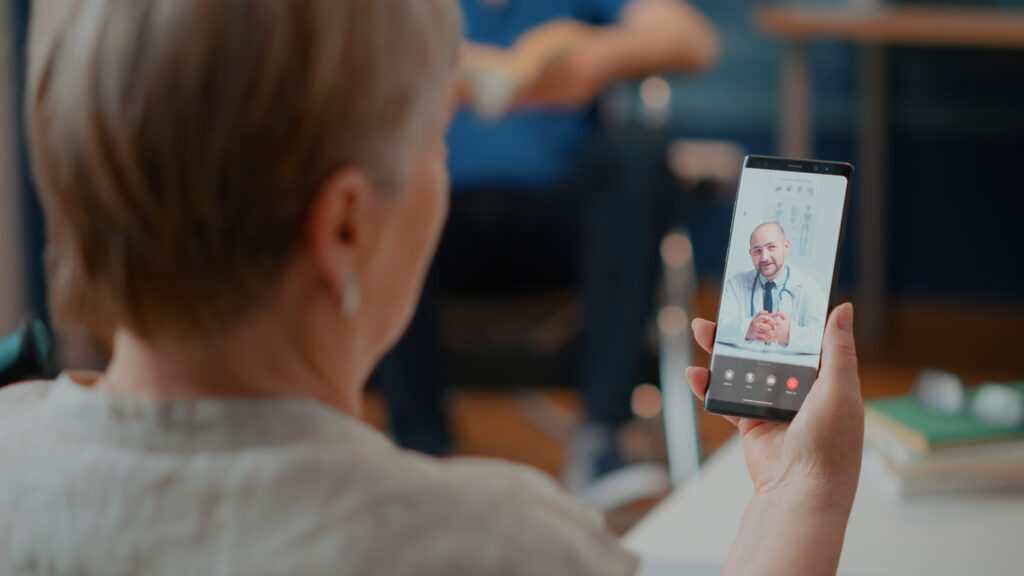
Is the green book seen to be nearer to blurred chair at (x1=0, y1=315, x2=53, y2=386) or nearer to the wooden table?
blurred chair at (x1=0, y1=315, x2=53, y2=386)

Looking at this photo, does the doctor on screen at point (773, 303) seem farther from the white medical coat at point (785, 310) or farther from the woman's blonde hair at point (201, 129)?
the woman's blonde hair at point (201, 129)

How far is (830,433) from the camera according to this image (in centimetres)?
62

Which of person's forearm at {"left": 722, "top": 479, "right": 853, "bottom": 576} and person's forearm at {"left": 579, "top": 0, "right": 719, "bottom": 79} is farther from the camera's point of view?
person's forearm at {"left": 579, "top": 0, "right": 719, "bottom": 79}

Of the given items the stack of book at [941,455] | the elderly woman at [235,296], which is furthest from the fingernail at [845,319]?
the stack of book at [941,455]

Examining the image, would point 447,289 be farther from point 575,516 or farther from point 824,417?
point 575,516

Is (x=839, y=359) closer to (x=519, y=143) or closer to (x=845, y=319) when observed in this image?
(x=845, y=319)

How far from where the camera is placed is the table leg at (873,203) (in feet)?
10.5

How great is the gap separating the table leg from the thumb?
2747 mm

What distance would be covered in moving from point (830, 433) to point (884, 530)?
29 cm

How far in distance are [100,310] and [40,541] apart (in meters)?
0.10

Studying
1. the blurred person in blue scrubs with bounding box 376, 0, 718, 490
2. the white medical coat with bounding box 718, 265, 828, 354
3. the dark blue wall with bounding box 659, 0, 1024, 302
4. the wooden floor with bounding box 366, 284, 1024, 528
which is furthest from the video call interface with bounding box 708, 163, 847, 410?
the dark blue wall with bounding box 659, 0, 1024, 302

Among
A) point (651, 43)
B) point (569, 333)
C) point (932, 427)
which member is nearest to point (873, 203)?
point (651, 43)

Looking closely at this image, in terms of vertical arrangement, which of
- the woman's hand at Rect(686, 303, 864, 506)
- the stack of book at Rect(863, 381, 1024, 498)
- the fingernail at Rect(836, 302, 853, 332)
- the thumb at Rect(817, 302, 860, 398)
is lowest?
the stack of book at Rect(863, 381, 1024, 498)

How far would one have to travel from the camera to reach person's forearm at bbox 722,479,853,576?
22.7 inches
